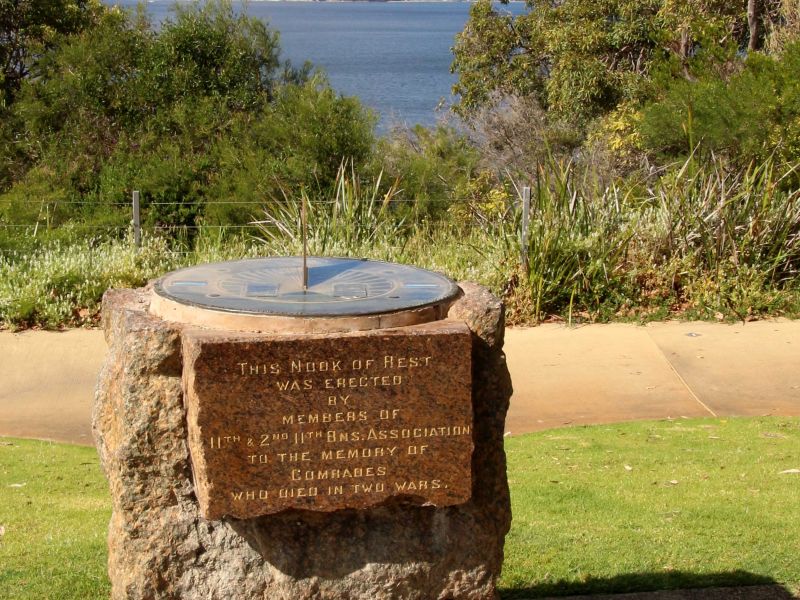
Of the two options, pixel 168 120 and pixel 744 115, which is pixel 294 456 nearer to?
pixel 744 115

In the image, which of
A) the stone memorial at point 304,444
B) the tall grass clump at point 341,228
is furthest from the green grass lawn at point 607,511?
the tall grass clump at point 341,228

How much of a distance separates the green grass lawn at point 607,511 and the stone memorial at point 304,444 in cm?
111

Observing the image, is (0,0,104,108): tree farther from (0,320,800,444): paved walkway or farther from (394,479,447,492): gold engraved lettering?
(394,479,447,492): gold engraved lettering

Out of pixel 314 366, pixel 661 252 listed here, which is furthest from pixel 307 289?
pixel 661 252

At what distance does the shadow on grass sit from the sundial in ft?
5.48

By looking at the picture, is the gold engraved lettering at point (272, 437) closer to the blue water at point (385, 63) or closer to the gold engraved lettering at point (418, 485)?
the gold engraved lettering at point (418, 485)

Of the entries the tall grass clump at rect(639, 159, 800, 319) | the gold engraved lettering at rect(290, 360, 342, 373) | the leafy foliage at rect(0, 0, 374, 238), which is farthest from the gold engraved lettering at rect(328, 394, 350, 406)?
the leafy foliage at rect(0, 0, 374, 238)

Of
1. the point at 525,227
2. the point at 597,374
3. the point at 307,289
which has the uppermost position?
the point at 307,289

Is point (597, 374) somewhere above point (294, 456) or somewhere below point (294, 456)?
below

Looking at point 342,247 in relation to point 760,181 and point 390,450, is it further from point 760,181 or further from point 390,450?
point 390,450

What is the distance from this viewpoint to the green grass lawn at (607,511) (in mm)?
5598

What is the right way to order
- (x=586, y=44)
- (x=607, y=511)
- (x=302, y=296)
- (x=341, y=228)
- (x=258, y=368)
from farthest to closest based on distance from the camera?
1. (x=586, y=44)
2. (x=341, y=228)
3. (x=607, y=511)
4. (x=302, y=296)
5. (x=258, y=368)

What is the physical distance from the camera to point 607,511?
6.50 m

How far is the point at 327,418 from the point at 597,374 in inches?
229
